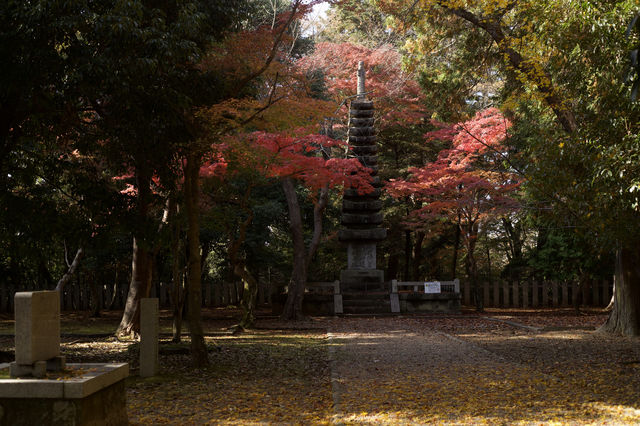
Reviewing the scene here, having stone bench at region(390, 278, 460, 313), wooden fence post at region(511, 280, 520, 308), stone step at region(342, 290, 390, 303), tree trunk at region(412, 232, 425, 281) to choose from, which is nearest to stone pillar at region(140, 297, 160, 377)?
stone step at region(342, 290, 390, 303)

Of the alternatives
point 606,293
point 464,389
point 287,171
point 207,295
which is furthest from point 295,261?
point 606,293

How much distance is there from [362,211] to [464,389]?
47.1ft

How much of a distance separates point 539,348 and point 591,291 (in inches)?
530

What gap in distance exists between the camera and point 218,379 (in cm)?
808

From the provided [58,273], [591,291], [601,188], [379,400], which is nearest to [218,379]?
[379,400]

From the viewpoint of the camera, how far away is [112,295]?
22.8 m

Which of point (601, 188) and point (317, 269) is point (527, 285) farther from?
point (601, 188)

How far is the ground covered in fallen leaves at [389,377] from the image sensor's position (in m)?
5.90

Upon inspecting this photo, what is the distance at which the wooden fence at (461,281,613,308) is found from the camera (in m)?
22.4

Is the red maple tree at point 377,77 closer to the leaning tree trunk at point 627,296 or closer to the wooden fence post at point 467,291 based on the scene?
the wooden fence post at point 467,291

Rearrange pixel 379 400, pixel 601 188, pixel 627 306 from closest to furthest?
pixel 379 400 < pixel 601 188 < pixel 627 306

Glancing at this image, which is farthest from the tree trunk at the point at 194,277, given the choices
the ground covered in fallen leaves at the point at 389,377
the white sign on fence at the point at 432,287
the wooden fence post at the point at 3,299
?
the wooden fence post at the point at 3,299

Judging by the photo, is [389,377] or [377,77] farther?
[377,77]

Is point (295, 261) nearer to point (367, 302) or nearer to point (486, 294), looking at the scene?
point (367, 302)
